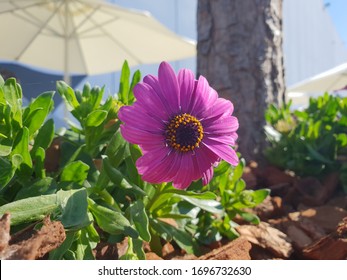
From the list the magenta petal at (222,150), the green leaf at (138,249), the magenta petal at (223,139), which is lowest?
the green leaf at (138,249)

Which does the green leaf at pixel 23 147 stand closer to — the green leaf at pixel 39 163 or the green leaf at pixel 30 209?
the green leaf at pixel 39 163

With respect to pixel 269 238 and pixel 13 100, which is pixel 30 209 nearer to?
pixel 13 100

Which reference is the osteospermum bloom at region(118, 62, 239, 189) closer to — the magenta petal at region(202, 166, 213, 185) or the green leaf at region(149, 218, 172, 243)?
the magenta petal at region(202, 166, 213, 185)

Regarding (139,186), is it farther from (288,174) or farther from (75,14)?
(75,14)

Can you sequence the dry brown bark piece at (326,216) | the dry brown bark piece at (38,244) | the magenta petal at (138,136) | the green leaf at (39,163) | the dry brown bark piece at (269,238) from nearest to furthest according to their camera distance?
the dry brown bark piece at (38,244) → the magenta petal at (138,136) → the green leaf at (39,163) → the dry brown bark piece at (269,238) → the dry brown bark piece at (326,216)

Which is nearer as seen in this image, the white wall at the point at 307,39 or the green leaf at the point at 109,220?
the green leaf at the point at 109,220

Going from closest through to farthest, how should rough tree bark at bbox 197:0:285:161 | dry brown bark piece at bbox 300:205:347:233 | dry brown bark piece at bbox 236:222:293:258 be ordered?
1. dry brown bark piece at bbox 236:222:293:258
2. dry brown bark piece at bbox 300:205:347:233
3. rough tree bark at bbox 197:0:285:161

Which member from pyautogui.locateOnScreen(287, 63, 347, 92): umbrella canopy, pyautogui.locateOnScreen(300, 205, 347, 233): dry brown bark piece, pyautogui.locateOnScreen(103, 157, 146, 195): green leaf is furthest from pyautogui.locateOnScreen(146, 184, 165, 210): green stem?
pyautogui.locateOnScreen(287, 63, 347, 92): umbrella canopy

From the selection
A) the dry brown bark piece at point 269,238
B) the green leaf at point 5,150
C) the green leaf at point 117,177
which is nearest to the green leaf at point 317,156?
the dry brown bark piece at point 269,238
